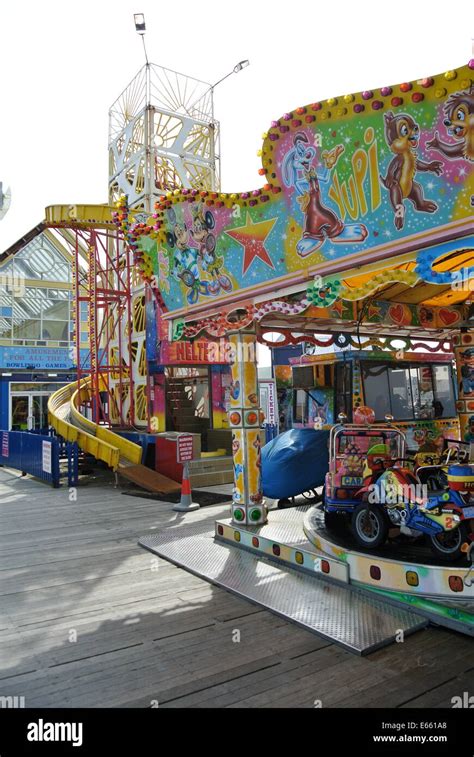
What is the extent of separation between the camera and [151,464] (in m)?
13.1

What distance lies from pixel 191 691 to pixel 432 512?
240cm

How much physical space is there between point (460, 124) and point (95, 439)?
1121cm

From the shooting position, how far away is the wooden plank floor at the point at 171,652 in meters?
3.16

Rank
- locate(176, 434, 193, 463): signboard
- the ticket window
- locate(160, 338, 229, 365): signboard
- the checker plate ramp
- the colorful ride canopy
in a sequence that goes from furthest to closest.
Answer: the ticket window → locate(160, 338, 229, 365): signboard → locate(176, 434, 193, 463): signboard → the checker plate ramp → the colorful ride canopy

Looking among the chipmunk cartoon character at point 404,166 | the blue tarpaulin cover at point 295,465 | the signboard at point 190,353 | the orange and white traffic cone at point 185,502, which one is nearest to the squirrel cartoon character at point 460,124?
the chipmunk cartoon character at point 404,166

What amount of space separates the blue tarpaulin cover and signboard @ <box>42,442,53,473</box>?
5.98m

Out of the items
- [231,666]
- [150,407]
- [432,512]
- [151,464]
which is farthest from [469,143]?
[150,407]

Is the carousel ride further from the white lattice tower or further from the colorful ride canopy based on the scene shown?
the white lattice tower

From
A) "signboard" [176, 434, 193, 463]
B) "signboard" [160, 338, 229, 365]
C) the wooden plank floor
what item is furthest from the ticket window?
the wooden plank floor

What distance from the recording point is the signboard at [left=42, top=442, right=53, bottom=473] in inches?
477

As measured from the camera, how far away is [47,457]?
12.3 meters

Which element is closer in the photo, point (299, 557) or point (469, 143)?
point (469, 143)

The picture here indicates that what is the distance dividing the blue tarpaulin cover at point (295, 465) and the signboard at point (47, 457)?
598 cm
